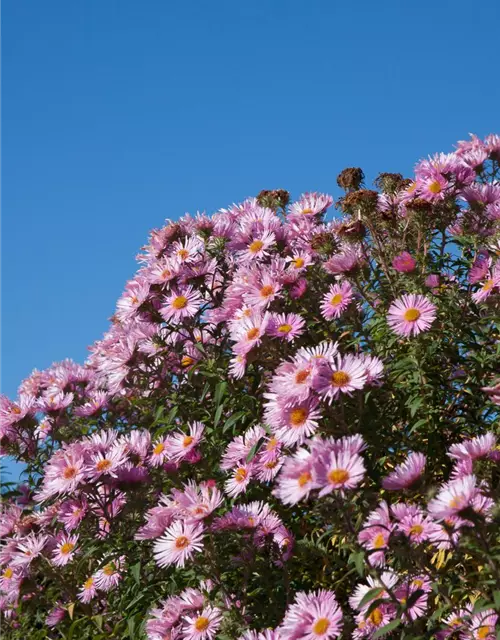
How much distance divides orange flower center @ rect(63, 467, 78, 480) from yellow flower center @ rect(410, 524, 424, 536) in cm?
159

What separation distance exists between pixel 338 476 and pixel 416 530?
54 cm

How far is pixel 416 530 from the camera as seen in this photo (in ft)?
10.4

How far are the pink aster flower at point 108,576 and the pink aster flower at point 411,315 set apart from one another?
178 centimetres

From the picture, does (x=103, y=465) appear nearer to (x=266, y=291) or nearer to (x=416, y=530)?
(x=266, y=291)

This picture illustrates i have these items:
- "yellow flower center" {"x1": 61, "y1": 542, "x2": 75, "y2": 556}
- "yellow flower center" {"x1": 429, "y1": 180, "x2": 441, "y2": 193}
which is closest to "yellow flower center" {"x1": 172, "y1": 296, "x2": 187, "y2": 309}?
"yellow flower center" {"x1": 61, "y1": 542, "x2": 75, "y2": 556}

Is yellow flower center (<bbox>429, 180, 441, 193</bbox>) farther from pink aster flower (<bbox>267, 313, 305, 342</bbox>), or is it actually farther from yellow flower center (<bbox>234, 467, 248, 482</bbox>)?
yellow flower center (<bbox>234, 467, 248, 482</bbox>)

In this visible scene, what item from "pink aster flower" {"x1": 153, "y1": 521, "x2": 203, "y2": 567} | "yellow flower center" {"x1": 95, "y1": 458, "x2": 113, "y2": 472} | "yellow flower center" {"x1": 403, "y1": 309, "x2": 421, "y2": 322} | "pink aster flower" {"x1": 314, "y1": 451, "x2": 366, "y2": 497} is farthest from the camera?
"yellow flower center" {"x1": 95, "y1": 458, "x2": 113, "y2": 472}

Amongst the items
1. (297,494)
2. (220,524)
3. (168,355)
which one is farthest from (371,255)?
(297,494)

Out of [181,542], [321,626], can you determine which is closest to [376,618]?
[321,626]

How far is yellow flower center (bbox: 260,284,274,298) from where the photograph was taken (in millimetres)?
3998

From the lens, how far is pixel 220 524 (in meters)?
3.54

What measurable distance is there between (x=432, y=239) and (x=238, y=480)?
179 cm

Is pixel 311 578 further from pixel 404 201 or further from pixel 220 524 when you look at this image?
pixel 404 201

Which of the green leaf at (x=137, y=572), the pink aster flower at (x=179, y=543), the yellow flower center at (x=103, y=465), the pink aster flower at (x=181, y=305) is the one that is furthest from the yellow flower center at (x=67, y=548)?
the pink aster flower at (x=181, y=305)
